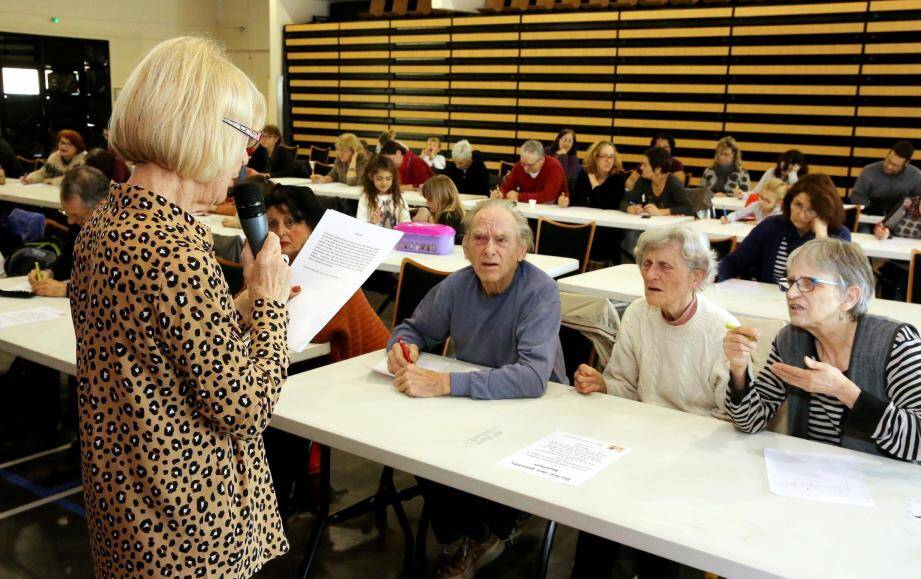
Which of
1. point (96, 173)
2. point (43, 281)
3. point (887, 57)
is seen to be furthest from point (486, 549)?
point (887, 57)

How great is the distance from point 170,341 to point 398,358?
53.4 inches

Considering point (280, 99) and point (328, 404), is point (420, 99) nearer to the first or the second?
point (280, 99)

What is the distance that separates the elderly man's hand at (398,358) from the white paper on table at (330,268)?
328mm

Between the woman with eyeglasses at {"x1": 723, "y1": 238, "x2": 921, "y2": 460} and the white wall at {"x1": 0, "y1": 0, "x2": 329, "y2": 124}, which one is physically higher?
Answer: the white wall at {"x1": 0, "y1": 0, "x2": 329, "y2": 124}

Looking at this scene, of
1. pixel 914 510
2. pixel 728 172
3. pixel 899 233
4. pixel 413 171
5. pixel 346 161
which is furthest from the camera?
pixel 413 171

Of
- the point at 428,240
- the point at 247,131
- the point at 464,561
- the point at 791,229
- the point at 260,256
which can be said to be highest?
the point at 247,131

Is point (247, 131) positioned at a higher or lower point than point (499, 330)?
higher

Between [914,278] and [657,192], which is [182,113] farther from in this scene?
[657,192]

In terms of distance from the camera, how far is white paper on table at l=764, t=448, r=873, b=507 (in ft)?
5.90

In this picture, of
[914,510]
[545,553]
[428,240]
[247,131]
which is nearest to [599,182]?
[428,240]

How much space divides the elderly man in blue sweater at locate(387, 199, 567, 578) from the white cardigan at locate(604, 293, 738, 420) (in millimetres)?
232

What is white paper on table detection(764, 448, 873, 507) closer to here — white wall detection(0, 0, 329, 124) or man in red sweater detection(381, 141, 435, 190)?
man in red sweater detection(381, 141, 435, 190)

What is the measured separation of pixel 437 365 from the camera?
273 cm

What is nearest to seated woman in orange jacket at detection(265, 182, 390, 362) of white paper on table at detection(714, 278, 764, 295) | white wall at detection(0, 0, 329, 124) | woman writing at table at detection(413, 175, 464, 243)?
white paper on table at detection(714, 278, 764, 295)
